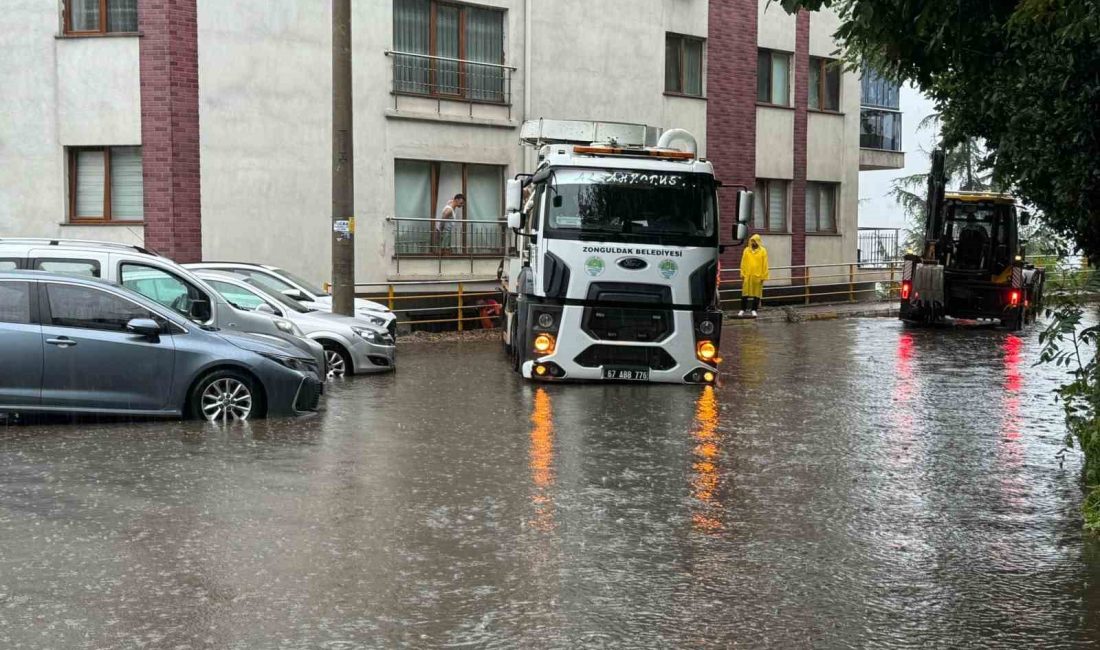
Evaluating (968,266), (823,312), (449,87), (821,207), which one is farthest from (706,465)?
(821,207)

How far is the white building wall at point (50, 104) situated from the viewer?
22.8m

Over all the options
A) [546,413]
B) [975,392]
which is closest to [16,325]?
[546,413]

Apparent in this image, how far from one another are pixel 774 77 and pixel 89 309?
25530mm

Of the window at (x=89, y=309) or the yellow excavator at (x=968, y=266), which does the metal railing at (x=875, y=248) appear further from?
the window at (x=89, y=309)

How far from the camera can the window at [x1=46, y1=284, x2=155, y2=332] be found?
12203 mm

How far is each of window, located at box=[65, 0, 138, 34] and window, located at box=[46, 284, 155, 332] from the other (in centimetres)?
1199

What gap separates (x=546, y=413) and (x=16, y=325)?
517 centimetres

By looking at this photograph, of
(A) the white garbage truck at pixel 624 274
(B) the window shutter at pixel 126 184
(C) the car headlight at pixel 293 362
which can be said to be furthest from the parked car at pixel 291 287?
(C) the car headlight at pixel 293 362

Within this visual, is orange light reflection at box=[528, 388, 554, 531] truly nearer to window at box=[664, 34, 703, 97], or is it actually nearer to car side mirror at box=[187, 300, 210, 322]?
car side mirror at box=[187, 300, 210, 322]

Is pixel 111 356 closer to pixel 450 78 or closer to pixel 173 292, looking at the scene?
pixel 173 292

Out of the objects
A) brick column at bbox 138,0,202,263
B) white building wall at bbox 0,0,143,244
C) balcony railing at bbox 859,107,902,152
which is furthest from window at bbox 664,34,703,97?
white building wall at bbox 0,0,143,244

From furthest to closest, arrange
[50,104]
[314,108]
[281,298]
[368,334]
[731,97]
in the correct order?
[731,97] < [314,108] < [50,104] < [368,334] < [281,298]

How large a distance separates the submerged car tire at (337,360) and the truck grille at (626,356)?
3116mm

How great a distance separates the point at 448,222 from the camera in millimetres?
26703
